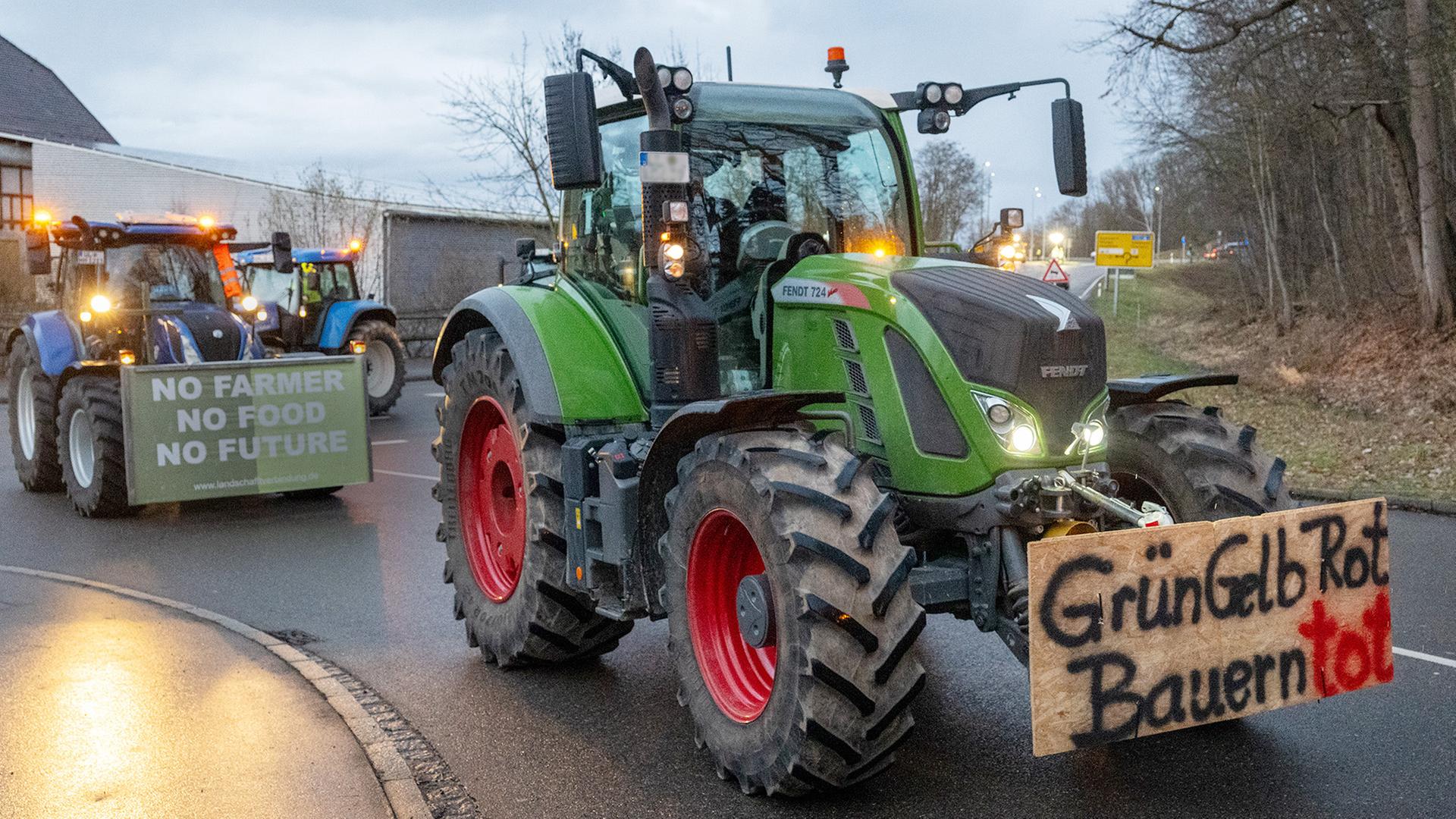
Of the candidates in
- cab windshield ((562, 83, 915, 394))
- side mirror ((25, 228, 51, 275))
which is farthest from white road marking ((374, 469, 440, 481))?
cab windshield ((562, 83, 915, 394))

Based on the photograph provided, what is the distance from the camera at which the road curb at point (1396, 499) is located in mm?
11062

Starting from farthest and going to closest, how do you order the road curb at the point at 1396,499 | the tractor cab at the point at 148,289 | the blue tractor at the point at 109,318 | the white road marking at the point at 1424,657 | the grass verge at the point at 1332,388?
the grass verge at the point at 1332,388 < the tractor cab at the point at 148,289 < the blue tractor at the point at 109,318 < the road curb at the point at 1396,499 < the white road marking at the point at 1424,657

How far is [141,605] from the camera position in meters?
8.21

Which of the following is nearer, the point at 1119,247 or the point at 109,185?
the point at 1119,247

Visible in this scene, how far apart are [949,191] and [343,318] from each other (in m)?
9.71

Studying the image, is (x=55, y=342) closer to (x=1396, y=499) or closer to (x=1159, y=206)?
(x=1396, y=499)

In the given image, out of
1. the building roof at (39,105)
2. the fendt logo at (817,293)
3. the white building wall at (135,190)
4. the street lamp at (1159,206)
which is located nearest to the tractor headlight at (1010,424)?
the fendt logo at (817,293)

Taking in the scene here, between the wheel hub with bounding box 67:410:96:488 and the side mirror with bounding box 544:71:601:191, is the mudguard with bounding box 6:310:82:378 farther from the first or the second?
the side mirror with bounding box 544:71:601:191

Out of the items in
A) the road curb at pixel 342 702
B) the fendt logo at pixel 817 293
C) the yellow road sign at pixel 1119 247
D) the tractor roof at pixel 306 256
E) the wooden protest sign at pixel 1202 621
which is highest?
the yellow road sign at pixel 1119 247

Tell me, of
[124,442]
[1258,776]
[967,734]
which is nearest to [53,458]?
[124,442]

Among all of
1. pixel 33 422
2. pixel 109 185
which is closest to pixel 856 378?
pixel 33 422

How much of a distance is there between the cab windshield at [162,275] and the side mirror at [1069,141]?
10.2m

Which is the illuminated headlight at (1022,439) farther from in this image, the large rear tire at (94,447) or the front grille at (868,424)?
the large rear tire at (94,447)

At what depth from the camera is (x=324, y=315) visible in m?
22.0
